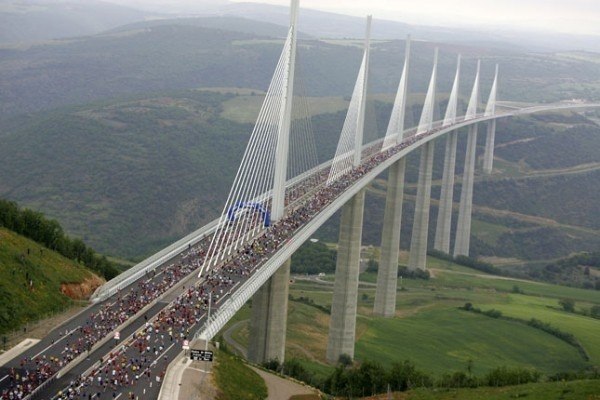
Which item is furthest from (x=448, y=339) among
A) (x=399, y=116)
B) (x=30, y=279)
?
(x=30, y=279)

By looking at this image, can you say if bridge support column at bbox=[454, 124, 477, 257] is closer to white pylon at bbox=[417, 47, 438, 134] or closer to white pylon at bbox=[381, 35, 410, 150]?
white pylon at bbox=[417, 47, 438, 134]

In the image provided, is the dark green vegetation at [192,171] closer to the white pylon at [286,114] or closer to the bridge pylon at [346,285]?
the bridge pylon at [346,285]

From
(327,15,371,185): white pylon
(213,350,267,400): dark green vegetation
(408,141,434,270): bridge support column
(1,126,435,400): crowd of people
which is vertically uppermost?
(327,15,371,185): white pylon

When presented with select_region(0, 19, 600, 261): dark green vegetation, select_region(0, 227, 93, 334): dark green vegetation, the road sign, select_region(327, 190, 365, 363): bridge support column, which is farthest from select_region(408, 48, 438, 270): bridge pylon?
the road sign

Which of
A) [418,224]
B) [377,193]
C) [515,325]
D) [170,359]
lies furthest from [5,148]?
[170,359]

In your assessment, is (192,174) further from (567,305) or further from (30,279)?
(30,279)
